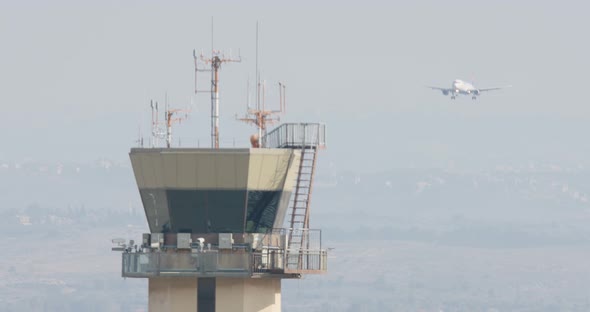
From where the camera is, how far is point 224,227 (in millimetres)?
41344

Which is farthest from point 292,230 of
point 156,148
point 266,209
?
point 156,148

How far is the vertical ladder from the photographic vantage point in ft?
135

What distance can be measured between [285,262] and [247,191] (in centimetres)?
153

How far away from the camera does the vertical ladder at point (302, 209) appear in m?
41.0

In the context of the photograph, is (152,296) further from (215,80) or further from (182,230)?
(215,80)

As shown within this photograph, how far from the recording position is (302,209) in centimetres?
4122

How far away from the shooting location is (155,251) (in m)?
40.8

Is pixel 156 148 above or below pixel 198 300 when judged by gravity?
above

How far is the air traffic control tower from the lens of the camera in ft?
133

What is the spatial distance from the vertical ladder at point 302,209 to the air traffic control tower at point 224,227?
2 centimetres

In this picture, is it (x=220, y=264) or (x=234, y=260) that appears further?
(x=234, y=260)

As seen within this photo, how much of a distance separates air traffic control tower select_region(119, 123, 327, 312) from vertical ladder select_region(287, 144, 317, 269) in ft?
0.06

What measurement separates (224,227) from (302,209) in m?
1.55

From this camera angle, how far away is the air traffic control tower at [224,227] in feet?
133
